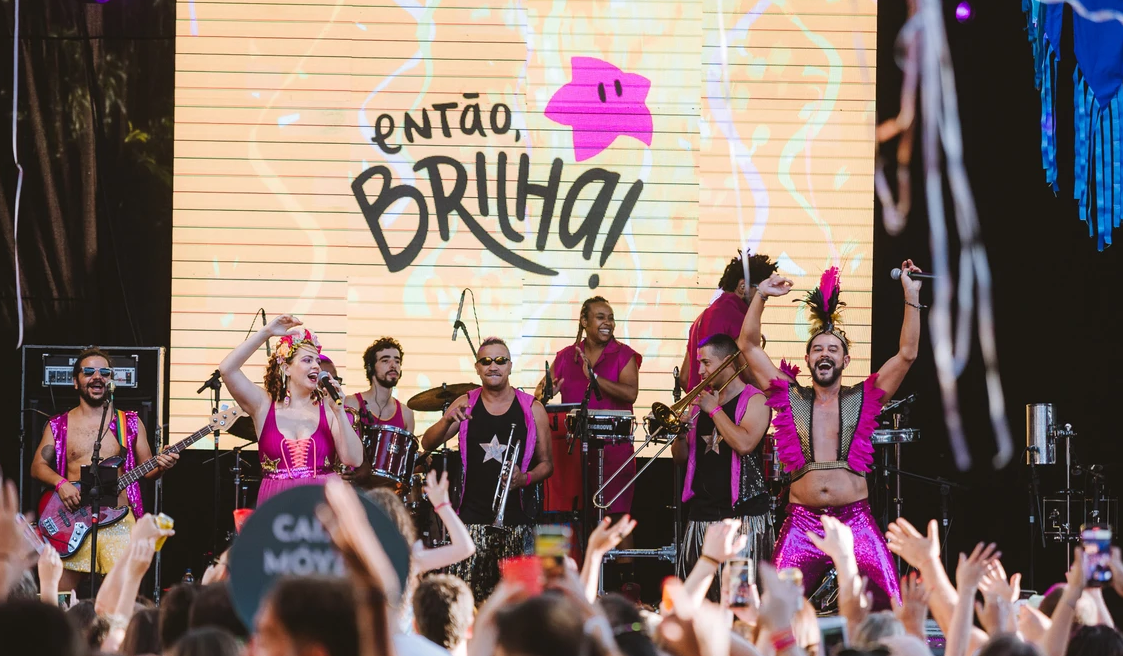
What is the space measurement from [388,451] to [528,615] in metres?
5.43

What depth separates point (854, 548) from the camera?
6.91 metres

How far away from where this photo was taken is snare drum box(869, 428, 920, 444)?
7887 mm

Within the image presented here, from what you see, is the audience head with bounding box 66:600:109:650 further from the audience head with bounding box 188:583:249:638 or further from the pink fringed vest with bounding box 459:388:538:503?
the pink fringed vest with bounding box 459:388:538:503

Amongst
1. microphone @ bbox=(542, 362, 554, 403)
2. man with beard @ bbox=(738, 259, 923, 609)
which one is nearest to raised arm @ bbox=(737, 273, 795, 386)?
man with beard @ bbox=(738, 259, 923, 609)

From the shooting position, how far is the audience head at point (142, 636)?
3832mm

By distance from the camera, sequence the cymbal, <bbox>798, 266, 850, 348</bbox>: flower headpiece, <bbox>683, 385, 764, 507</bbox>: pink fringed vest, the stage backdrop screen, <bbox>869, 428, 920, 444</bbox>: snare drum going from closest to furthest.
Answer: <bbox>798, 266, 850, 348</bbox>: flower headpiece
<bbox>683, 385, 764, 507</bbox>: pink fringed vest
<bbox>869, 428, 920, 444</bbox>: snare drum
the cymbal
the stage backdrop screen

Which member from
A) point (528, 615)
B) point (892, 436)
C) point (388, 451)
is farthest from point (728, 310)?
point (528, 615)

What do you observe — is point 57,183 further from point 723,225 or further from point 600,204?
point 723,225

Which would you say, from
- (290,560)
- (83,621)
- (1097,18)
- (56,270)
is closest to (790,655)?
(290,560)

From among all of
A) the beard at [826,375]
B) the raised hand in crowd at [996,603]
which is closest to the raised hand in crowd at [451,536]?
the raised hand in crowd at [996,603]

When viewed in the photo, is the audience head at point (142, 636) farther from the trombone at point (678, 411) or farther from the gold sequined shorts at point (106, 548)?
the gold sequined shorts at point (106, 548)

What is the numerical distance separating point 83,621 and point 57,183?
631 centimetres

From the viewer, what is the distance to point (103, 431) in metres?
8.32

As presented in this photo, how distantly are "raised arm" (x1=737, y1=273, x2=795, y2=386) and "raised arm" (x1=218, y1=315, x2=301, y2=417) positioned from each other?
232 cm
